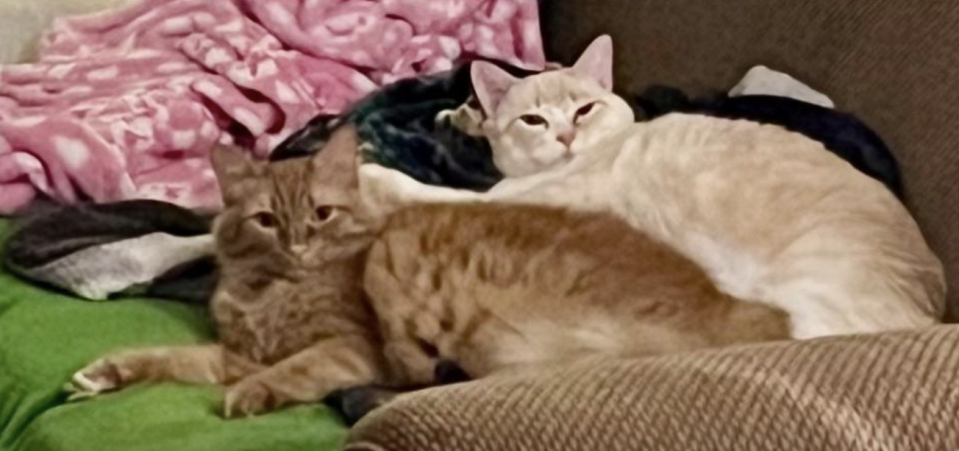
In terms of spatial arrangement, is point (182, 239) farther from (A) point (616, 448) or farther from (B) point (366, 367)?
(A) point (616, 448)

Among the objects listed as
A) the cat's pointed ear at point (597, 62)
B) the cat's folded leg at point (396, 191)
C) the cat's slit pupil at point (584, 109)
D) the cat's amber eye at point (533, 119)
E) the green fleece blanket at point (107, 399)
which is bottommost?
the green fleece blanket at point (107, 399)

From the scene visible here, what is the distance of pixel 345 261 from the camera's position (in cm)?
170

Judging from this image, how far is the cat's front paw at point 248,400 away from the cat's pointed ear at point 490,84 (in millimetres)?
744

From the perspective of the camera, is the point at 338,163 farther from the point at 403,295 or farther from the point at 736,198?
the point at 736,198

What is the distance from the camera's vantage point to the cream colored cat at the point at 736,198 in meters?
1.61

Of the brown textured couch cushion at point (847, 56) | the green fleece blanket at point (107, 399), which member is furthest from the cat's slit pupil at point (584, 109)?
the green fleece blanket at point (107, 399)

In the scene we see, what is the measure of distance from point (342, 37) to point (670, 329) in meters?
1.06

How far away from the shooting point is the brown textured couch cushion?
178cm

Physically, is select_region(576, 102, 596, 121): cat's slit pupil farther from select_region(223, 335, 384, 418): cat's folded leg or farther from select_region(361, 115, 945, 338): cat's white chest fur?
select_region(223, 335, 384, 418): cat's folded leg

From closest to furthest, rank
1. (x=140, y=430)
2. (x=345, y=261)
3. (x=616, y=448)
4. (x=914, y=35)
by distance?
1. (x=616, y=448)
2. (x=140, y=430)
3. (x=345, y=261)
4. (x=914, y=35)

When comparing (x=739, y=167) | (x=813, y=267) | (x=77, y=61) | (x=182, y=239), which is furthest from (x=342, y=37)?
(x=813, y=267)

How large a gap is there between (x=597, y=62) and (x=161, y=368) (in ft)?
2.99

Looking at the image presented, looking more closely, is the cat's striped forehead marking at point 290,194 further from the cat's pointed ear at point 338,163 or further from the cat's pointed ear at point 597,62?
the cat's pointed ear at point 597,62

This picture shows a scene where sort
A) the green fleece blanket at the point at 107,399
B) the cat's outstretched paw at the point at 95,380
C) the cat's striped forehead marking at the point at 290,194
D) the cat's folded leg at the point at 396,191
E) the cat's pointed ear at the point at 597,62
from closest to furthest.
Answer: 1. the green fleece blanket at the point at 107,399
2. the cat's outstretched paw at the point at 95,380
3. the cat's striped forehead marking at the point at 290,194
4. the cat's folded leg at the point at 396,191
5. the cat's pointed ear at the point at 597,62
